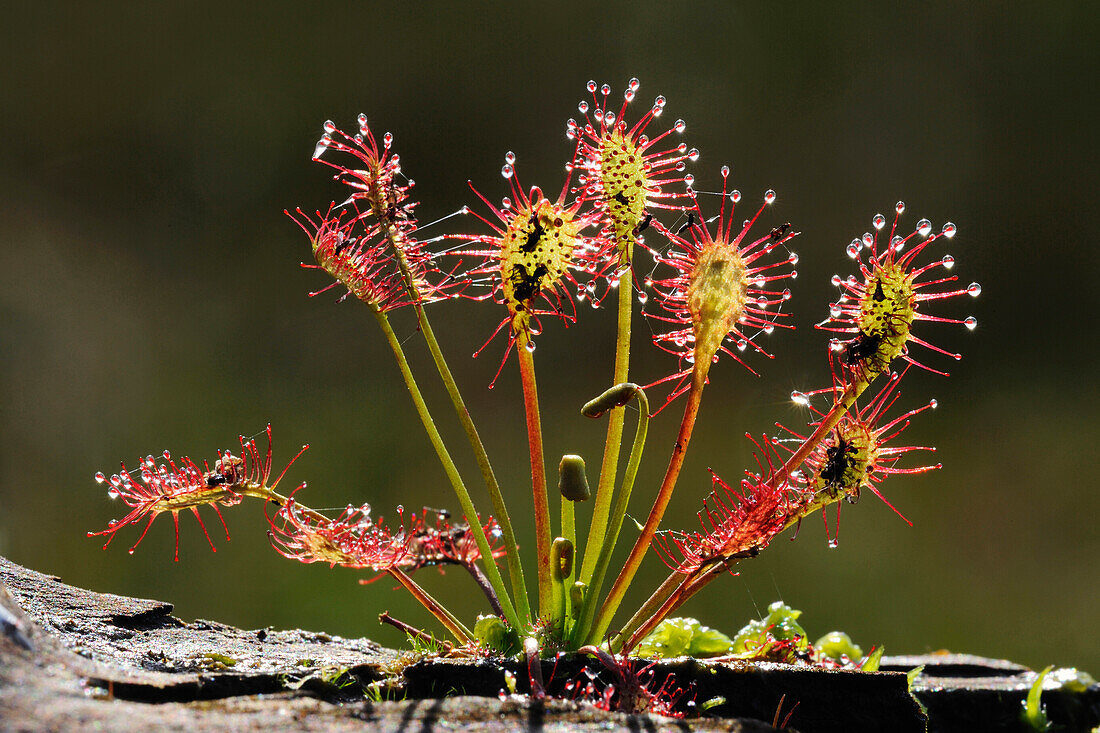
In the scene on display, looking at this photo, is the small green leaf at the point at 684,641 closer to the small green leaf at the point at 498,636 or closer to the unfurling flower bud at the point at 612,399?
the small green leaf at the point at 498,636

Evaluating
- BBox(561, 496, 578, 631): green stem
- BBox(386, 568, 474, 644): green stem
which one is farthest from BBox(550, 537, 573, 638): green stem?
BBox(386, 568, 474, 644): green stem

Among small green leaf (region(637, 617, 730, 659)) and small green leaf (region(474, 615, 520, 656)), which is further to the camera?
small green leaf (region(637, 617, 730, 659))

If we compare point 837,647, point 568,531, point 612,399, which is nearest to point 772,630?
point 837,647

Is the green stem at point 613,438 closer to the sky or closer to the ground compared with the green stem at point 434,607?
closer to the sky

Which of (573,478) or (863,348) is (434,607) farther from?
(863,348)

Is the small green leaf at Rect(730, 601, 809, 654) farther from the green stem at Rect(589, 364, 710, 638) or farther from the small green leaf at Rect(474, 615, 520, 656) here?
the small green leaf at Rect(474, 615, 520, 656)

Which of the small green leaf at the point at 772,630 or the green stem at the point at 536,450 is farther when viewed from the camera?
the small green leaf at the point at 772,630

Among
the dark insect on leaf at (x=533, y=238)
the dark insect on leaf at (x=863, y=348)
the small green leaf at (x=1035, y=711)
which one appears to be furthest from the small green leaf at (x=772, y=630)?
the dark insect on leaf at (x=533, y=238)
